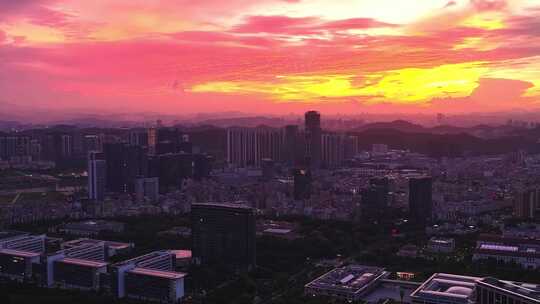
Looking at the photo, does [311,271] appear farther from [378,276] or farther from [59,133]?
[59,133]

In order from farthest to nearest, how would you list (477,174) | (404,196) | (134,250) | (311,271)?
(477,174), (404,196), (134,250), (311,271)

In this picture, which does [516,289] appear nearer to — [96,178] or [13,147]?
[96,178]

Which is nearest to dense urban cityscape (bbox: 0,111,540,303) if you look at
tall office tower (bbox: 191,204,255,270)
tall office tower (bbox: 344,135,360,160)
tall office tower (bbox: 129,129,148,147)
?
tall office tower (bbox: 191,204,255,270)

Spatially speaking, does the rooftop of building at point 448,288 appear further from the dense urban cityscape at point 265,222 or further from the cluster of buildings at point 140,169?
the cluster of buildings at point 140,169

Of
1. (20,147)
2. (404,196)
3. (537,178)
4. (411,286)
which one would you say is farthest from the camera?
(20,147)

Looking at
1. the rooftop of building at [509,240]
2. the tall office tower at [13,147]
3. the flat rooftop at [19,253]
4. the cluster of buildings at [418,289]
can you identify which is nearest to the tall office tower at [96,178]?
the flat rooftop at [19,253]

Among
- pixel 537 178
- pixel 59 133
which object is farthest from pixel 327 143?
pixel 59 133

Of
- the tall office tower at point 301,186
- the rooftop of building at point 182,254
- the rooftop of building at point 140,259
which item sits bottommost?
the rooftop of building at point 182,254

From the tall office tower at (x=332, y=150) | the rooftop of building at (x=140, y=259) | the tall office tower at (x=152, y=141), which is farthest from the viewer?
the tall office tower at (x=332, y=150)
